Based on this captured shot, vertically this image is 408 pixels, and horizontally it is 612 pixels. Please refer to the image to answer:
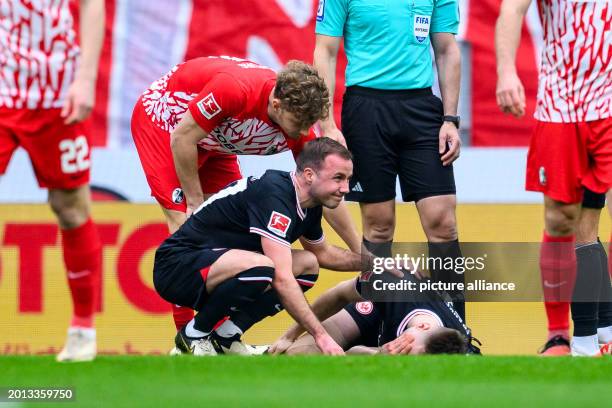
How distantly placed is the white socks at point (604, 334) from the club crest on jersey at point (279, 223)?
5.80 ft

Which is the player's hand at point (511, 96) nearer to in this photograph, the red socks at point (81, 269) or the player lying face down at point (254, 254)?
the player lying face down at point (254, 254)

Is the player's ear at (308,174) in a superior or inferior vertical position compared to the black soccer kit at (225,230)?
superior

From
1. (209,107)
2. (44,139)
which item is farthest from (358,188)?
(44,139)

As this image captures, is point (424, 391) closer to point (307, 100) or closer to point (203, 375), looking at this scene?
point (203, 375)

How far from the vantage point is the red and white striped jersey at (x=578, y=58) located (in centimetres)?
598

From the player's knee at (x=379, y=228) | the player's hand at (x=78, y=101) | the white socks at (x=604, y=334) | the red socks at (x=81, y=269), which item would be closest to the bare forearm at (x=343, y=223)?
the player's knee at (x=379, y=228)

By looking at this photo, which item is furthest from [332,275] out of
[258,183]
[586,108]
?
[586,108]

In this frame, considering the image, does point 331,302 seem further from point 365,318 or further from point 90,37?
point 90,37

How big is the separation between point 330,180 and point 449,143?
3.16ft

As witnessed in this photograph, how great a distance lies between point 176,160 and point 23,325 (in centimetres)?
241

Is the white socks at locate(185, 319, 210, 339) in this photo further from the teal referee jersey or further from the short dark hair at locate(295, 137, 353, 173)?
the teal referee jersey

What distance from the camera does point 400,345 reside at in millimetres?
6277

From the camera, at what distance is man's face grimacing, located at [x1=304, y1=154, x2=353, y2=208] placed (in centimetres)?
607

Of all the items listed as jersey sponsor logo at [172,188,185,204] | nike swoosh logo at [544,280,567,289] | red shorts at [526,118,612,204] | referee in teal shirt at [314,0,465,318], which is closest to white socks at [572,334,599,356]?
nike swoosh logo at [544,280,567,289]
